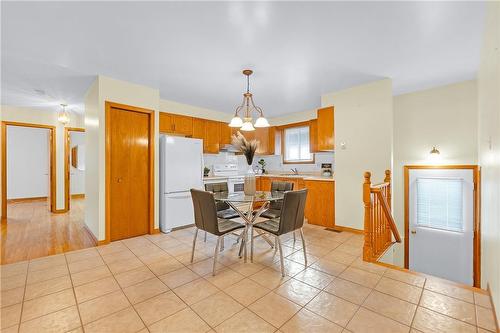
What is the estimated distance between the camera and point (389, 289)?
6.80 ft

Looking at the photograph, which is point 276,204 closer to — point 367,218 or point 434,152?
point 367,218

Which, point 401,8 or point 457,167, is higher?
point 401,8

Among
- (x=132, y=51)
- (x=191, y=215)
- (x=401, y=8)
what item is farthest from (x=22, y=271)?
(x=401, y=8)

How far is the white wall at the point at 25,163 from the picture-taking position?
6.70 meters

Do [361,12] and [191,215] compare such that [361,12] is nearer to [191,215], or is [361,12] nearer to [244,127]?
[244,127]

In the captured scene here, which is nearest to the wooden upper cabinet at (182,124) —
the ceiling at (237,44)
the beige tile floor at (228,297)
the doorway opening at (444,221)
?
the ceiling at (237,44)

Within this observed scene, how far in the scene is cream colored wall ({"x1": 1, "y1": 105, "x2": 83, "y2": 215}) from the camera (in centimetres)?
484

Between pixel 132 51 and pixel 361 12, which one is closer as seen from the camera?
pixel 361 12

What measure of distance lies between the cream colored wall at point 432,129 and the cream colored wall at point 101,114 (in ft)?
14.4

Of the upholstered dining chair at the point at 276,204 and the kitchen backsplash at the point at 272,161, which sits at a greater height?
the kitchen backsplash at the point at 272,161

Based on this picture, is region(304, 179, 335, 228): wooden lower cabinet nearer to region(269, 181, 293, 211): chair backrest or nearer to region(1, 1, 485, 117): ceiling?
region(269, 181, 293, 211): chair backrest

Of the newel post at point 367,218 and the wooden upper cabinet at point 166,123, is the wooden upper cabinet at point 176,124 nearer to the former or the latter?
the wooden upper cabinet at point 166,123

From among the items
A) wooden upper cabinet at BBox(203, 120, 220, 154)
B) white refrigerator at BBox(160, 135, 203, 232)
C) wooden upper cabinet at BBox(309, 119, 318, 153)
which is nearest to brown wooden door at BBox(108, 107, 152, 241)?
white refrigerator at BBox(160, 135, 203, 232)

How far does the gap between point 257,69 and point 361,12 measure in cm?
140
